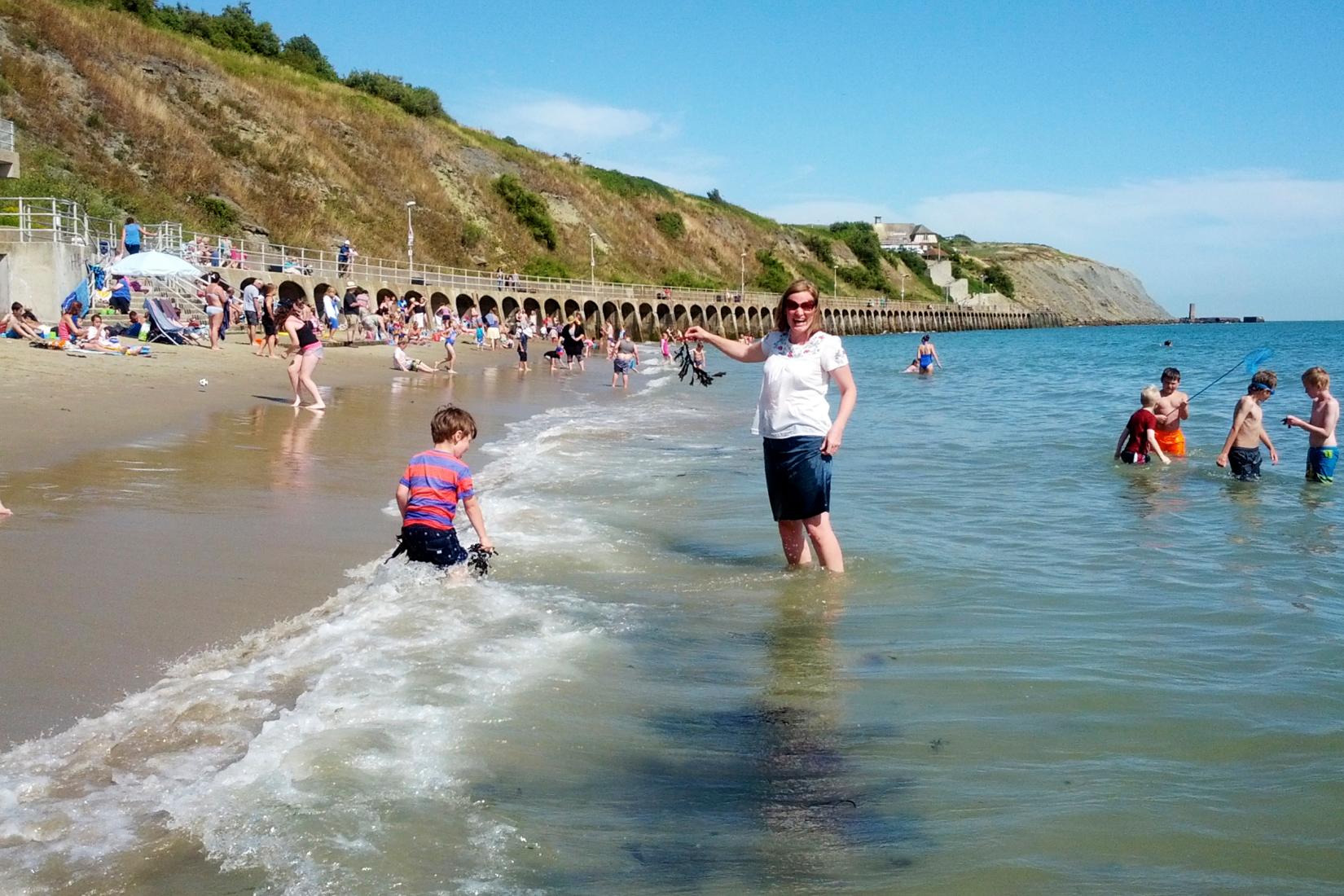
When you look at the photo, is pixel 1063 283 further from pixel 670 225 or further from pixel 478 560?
pixel 478 560

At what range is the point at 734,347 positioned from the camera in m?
6.05

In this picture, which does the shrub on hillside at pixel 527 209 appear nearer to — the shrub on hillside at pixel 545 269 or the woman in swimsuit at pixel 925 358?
the shrub on hillside at pixel 545 269

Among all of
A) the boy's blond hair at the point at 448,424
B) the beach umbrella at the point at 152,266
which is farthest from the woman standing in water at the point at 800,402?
the beach umbrella at the point at 152,266

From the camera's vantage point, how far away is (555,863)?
9.25 feet

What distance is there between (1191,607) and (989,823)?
120 inches

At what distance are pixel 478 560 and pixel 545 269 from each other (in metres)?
65.0

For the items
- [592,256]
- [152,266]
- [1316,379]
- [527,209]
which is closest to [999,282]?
[592,256]

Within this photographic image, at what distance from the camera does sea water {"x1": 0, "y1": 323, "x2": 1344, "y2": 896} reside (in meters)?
2.82

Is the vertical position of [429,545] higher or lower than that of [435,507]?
lower

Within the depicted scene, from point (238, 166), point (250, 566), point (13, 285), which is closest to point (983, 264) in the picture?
point (238, 166)

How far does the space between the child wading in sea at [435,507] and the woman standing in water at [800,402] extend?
4.79 feet

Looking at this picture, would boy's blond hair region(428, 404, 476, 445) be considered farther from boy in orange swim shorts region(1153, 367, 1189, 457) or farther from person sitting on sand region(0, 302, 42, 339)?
person sitting on sand region(0, 302, 42, 339)

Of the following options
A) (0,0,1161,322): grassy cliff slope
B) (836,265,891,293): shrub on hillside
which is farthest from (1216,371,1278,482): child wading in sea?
(836,265,891,293): shrub on hillside

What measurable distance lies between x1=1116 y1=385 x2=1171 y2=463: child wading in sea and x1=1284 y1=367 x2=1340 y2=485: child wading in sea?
1464mm
